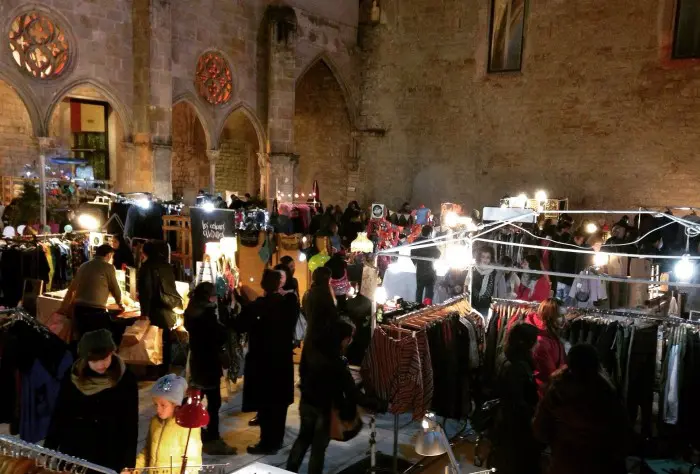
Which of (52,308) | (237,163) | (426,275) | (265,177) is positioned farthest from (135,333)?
(237,163)

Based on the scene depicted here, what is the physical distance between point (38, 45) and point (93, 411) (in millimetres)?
11667

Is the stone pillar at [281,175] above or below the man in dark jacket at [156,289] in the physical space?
above

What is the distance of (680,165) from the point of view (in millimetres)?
13648

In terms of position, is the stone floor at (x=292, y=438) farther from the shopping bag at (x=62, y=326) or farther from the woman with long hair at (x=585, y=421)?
the woman with long hair at (x=585, y=421)

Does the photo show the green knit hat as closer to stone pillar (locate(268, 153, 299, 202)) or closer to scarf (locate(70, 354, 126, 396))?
scarf (locate(70, 354, 126, 396))

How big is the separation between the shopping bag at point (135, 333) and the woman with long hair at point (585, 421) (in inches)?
167

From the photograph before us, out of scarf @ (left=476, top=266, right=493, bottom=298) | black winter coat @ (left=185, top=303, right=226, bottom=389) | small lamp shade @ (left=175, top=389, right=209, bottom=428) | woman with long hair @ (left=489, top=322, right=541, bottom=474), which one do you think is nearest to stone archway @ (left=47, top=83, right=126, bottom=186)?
scarf @ (left=476, top=266, right=493, bottom=298)

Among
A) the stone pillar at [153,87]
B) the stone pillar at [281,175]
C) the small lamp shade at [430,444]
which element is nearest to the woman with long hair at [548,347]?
the small lamp shade at [430,444]

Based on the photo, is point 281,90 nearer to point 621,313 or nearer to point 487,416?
point 621,313

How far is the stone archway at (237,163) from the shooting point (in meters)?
21.3

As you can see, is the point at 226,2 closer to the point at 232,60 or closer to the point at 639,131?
the point at 232,60

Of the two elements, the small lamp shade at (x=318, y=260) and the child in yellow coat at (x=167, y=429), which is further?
the small lamp shade at (x=318, y=260)

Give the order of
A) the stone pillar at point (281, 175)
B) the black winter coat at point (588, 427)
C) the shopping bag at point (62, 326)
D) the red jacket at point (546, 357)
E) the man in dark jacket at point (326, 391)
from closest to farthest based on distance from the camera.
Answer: the black winter coat at point (588, 427) < the man in dark jacket at point (326, 391) < the red jacket at point (546, 357) < the shopping bag at point (62, 326) < the stone pillar at point (281, 175)

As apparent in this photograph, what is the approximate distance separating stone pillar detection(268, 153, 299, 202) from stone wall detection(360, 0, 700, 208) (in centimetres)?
298
